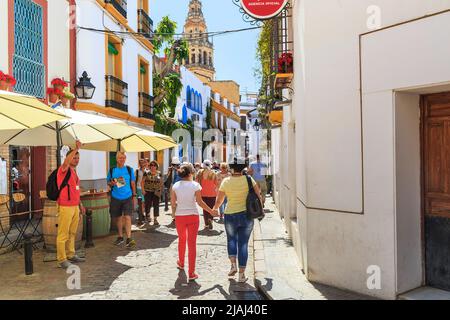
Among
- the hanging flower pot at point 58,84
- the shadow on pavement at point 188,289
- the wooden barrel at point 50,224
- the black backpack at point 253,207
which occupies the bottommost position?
the shadow on pavement at point 188,289

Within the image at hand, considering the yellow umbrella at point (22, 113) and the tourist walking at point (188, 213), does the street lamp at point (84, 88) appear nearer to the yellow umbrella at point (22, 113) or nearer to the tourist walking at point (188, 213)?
the yellow umbrella at point (22, 113)

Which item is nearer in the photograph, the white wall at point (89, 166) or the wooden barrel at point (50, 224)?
the wooden barrel at point (50, 224)

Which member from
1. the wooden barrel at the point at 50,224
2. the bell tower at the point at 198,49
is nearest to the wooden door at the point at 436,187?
the wooden barrel at the point at 50,224

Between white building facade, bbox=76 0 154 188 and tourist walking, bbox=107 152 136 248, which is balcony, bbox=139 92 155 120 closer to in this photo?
white building facade, bbox=76 0 154 188

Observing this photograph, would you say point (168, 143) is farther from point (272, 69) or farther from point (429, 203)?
point (429, 203)

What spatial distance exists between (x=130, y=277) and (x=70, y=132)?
99.7 inches

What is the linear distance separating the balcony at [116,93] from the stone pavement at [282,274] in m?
7.78

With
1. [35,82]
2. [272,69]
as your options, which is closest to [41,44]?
[35,82]

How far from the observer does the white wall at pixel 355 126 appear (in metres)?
4.53

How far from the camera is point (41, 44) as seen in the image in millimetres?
10922

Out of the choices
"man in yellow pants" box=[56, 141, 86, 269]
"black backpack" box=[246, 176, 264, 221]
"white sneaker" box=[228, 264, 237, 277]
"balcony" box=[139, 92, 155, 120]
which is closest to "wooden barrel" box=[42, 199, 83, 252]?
"man in yellow pants" box=[56, 141, 86, 269]

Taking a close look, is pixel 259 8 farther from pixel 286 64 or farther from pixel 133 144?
pixel 133 144

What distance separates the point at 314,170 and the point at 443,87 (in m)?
1.79

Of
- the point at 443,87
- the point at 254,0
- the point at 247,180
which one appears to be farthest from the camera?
the point at 254,0
